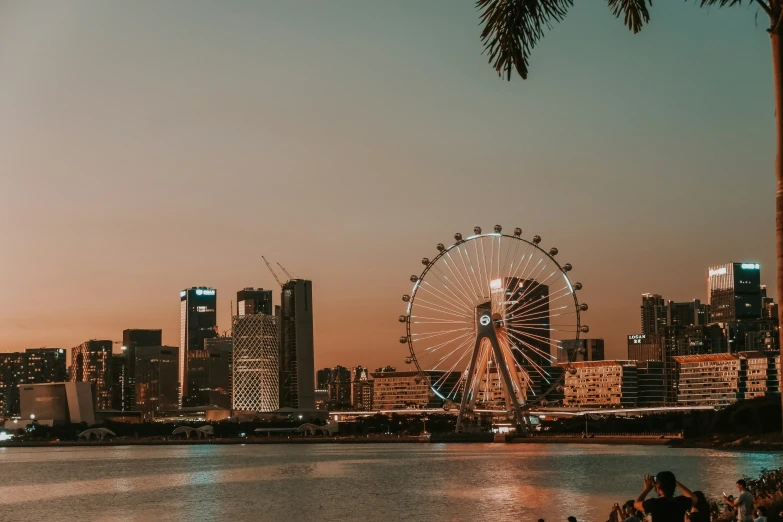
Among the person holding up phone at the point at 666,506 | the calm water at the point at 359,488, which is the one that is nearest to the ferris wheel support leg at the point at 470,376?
the calm water at the point at 359,488

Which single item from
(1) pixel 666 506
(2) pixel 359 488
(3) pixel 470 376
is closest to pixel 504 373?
(3) pixel 470 376

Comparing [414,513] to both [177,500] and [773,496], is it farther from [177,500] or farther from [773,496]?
[773,496]

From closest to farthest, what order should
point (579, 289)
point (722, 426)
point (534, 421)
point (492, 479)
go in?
point (492, 479)
point (579, 289)
point (722, 426)
point (534, 421)

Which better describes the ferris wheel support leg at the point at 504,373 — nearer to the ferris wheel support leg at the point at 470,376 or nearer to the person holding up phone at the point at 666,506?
the ferris wheel support leg at the point at 470,376

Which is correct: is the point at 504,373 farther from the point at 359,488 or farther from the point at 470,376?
the point at 359,488

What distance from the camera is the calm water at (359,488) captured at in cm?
5944

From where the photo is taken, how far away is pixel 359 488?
3022 inches

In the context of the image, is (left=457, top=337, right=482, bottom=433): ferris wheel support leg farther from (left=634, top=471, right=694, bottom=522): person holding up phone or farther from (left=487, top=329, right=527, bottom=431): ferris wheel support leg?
(left=634, top=471, right=694, bottom=522): person holding up phone

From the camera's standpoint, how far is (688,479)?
2997 inches

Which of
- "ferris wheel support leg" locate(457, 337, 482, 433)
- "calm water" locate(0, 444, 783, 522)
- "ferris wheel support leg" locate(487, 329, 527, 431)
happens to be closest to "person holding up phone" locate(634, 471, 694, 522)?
"calm water" locate(0, 444, 783, 522)

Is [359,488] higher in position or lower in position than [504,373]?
lower

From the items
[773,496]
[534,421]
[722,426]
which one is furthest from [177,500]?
[534,421]

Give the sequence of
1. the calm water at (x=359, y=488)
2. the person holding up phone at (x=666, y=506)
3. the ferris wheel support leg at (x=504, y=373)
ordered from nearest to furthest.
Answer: the person holding up phone at (x=666, y=506) < the calm water at (x=359, y=488) < the ferris wheel support leg at (x=504, y=373)

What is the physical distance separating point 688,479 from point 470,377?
1593 inches
